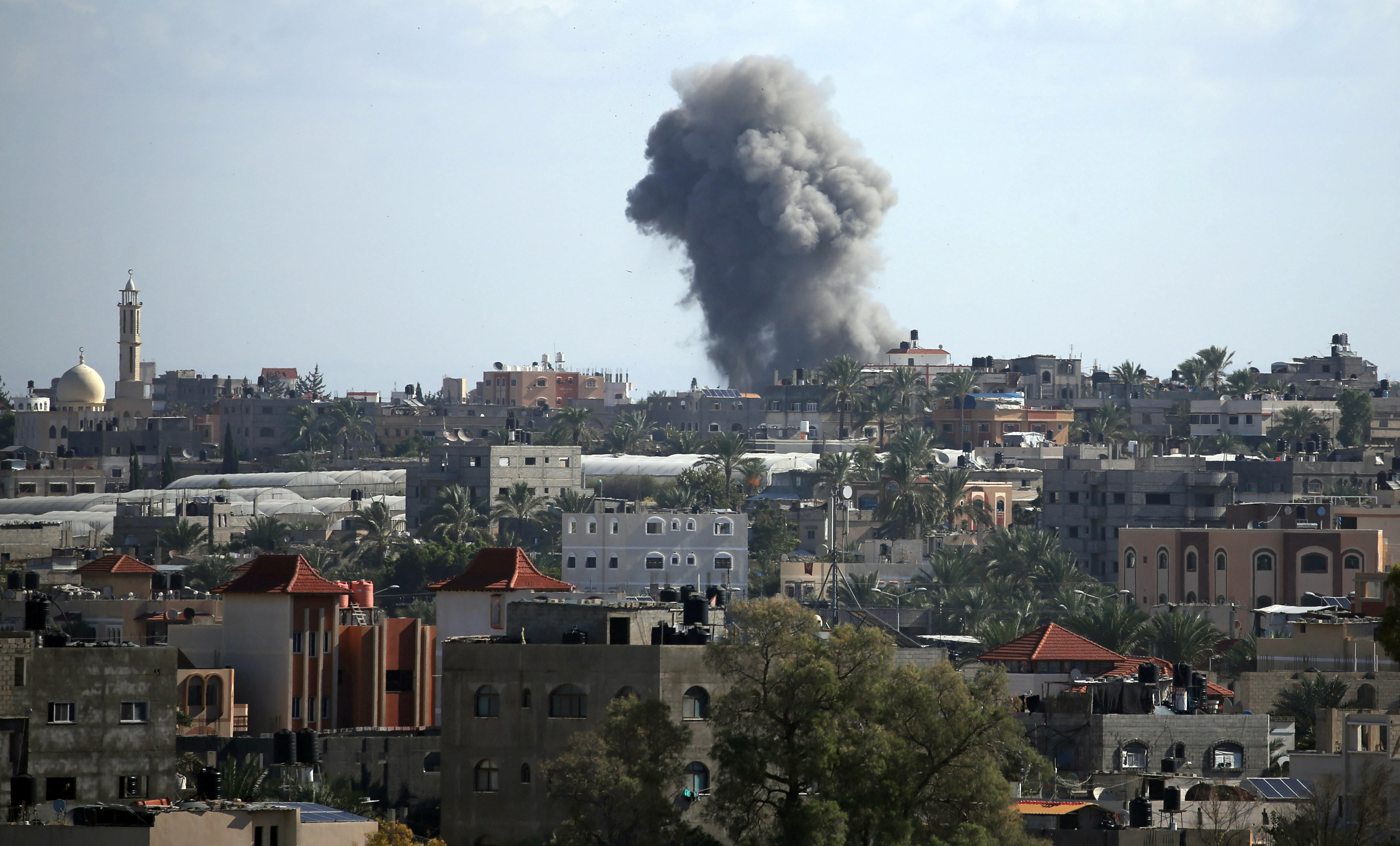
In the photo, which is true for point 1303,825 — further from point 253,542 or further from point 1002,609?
point 253,542

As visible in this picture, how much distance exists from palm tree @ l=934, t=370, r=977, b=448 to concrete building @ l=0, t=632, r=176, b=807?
102 m

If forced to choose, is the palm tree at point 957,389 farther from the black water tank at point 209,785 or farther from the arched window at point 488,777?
the black water tank at point 209,785

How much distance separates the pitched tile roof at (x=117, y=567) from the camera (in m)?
72.4

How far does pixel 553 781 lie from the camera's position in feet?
130

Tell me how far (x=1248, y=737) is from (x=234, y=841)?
21.4m

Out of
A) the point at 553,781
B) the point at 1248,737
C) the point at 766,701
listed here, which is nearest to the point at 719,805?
the point at 766,701

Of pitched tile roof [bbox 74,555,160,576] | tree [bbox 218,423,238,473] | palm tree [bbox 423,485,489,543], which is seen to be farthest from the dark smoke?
pitched tile roof [bbox 74,555,160,576]

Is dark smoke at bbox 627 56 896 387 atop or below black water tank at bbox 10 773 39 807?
atop

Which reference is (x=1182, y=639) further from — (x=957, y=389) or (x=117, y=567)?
(x=957, y=389)

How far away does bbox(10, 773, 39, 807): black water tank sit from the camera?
40188mm

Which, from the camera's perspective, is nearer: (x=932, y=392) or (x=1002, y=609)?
(x=1002, y=609)

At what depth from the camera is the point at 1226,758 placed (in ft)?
159

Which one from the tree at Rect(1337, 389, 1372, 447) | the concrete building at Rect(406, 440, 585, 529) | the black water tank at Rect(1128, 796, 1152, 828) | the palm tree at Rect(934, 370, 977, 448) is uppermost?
the palm tree at Rect(934, 370, 977, 448)

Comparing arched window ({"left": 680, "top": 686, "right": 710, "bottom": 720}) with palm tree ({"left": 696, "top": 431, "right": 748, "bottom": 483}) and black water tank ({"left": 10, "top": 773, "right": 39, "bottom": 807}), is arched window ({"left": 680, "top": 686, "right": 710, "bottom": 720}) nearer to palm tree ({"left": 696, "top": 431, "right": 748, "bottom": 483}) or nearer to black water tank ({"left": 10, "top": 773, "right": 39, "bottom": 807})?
black water tank ({"left": 10, "top": 773, "right": 39, "bottom": 807})
